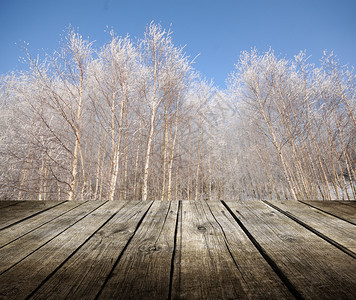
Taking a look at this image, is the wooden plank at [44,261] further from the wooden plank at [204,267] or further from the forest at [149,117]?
the forest at [149,117]

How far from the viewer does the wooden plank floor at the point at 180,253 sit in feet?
2.10

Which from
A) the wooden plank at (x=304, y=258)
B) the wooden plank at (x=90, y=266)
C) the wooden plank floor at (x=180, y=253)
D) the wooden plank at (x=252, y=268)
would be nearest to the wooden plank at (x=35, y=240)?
the wooden plank floor at (x=180, y=253)

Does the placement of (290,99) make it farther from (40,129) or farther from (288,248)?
(40,129)

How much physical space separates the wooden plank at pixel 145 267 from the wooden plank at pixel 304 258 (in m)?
0.38

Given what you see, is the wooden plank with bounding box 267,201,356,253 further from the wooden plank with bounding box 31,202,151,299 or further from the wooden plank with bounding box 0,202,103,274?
the wooden plank with bounding box 0,202,103,274

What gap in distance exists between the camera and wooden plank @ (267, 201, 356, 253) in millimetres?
1003

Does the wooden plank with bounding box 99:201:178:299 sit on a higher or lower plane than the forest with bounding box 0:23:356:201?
lower

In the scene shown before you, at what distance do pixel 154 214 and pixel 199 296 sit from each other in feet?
2.91

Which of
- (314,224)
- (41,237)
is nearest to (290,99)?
(314,224)

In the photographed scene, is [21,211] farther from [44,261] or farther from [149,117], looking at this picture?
[149,117]

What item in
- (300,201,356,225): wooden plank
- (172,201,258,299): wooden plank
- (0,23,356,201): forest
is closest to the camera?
(172,201,258,299): wooden plank

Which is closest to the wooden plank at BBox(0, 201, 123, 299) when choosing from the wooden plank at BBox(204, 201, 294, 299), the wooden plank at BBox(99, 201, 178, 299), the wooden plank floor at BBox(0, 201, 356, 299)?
the wooden plank floor at BBox(0, 201, 356, 299)

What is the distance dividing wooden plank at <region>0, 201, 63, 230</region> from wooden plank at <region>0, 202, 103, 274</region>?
0.76 ft

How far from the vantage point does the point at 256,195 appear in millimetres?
8820
